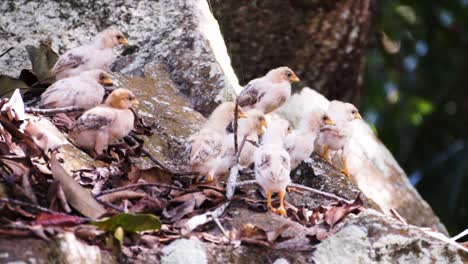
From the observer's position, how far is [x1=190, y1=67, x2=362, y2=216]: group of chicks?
6059 mm

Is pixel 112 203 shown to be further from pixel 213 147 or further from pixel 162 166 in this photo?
pixel 213 147

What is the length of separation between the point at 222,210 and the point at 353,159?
411 centimetres

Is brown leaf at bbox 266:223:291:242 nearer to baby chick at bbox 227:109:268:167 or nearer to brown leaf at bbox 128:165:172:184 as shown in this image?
brown leaf at bbox 128:165:172:184

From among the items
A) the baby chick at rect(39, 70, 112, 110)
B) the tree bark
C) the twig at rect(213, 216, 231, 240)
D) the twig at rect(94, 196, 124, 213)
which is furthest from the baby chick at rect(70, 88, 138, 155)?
the tree bark

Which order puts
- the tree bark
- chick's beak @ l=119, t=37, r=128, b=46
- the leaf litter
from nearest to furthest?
1. the leaf litter
2. chick's beak @ l=119, t=37, r=128, b=46
3. the tree bark

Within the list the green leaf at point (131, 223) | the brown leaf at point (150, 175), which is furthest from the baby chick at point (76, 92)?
the green leaf at point (131, 223)

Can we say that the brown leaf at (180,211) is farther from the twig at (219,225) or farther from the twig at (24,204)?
the twig at (24,204)

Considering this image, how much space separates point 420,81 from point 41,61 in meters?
10.2

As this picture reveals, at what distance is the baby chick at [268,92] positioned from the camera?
782 cm

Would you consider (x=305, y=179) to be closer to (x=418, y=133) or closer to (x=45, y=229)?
(x=45, y=229)

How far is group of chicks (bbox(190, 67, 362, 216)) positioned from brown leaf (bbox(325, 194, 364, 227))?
0.76 ft

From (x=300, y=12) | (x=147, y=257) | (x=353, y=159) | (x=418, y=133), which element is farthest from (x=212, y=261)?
(x=418, y=133)

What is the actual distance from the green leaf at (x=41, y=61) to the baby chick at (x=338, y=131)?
183 cm

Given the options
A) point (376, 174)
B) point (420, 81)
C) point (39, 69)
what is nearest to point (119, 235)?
point (39, 69)
